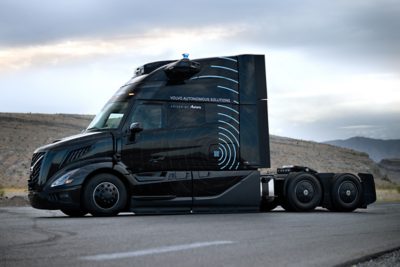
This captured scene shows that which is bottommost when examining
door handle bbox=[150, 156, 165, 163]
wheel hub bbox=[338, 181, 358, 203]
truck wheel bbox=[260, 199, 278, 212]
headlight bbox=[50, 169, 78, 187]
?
truck wheel bbox=[260, 199, 278, 212]

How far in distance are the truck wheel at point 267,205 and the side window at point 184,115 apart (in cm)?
287

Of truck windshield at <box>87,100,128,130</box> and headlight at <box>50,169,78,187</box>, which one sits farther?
truck windshield at <box>87,100,128,130</box>

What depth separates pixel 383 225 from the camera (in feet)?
40.1

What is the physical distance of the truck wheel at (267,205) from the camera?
17109mm

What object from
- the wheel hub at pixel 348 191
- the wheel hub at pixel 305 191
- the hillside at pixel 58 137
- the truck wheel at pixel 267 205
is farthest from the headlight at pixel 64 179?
the hillside at pixel 58 137

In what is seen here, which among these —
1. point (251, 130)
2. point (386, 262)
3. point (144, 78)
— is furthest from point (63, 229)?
point (251, 130)

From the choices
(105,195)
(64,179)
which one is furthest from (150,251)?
(64,179)

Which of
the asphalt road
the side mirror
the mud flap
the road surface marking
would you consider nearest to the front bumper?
the side mirror

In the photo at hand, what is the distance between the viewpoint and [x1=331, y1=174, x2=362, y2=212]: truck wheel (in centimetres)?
1744

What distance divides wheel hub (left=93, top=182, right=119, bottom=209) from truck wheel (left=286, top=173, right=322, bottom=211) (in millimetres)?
4614

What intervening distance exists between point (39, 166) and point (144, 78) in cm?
312

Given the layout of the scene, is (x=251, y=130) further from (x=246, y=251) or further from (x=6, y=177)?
(x=6, y=177)

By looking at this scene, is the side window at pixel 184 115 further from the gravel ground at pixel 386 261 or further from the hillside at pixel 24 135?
the hillside at pixel 24 135

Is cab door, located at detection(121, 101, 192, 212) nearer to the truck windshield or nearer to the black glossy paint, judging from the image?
the black glossy paint
